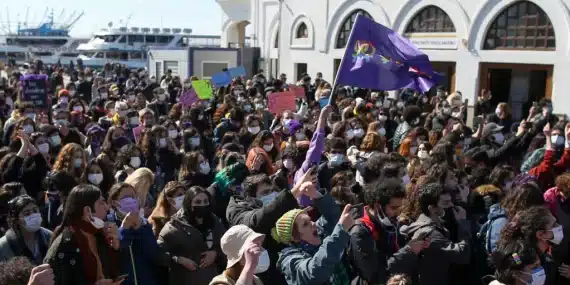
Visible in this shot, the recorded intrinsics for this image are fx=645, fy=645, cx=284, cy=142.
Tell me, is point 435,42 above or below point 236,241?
above

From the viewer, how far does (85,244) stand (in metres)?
4.50

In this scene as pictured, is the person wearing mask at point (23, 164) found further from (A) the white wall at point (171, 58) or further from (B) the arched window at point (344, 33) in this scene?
(A) the white wall at point (171, 58)

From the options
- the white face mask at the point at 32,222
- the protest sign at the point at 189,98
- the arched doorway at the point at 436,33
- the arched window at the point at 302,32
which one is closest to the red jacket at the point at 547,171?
the white face mask at the point at 32,222

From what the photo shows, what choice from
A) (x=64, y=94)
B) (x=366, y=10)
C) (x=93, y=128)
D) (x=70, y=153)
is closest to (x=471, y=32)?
(x=366, y=10)

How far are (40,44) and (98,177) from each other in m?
71.7

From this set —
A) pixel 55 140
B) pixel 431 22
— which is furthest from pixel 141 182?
pixel 431 22

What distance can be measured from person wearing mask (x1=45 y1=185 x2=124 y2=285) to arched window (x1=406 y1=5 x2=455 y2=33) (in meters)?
19.7

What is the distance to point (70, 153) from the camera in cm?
723

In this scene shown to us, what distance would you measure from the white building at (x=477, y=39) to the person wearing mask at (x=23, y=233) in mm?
17565

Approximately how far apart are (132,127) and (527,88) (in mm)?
14637

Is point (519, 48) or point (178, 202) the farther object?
point (519, 48)

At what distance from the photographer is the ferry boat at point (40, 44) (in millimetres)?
66188

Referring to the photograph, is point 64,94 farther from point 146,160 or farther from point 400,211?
point 400,211

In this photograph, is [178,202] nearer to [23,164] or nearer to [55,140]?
→ [23,164]
